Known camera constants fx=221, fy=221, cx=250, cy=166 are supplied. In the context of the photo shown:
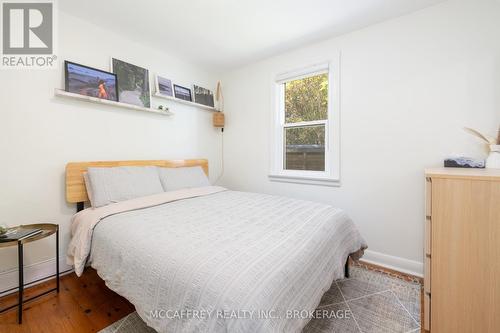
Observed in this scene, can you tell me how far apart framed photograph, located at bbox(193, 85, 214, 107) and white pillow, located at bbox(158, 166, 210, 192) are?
41.0 inches

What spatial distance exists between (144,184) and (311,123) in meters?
2.02

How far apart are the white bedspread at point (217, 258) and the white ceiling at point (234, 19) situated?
1.72 m

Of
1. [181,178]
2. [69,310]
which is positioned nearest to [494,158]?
[181,178]

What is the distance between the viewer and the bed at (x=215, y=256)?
85 cm

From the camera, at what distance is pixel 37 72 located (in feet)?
6.17

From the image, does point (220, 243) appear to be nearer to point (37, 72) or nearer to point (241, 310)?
point (241, 310)

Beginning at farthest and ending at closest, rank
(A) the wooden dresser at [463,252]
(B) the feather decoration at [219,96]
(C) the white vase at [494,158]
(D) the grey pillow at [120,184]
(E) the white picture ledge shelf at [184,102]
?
(B) the feather decoration at [219,96] < (E) the white picture ledge shelf at [184,102] < (D) the grey pillow at [120,184] < (C) the white vase at [494,158] < (A) the wooden dresser at [463,252]

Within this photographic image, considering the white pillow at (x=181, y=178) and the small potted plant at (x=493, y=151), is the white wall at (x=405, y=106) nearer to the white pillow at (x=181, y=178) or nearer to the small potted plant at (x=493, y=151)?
the small potted plant at (x=493, y=151)

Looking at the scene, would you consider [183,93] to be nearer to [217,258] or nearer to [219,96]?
[219,96]

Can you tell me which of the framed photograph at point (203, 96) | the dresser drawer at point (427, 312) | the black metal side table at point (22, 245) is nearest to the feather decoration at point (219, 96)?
the framed photograph at point (203, 96)

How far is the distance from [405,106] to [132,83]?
9.18ft

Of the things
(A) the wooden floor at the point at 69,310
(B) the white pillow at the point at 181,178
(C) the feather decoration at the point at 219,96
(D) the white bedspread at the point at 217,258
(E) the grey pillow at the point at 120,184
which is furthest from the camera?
(C) the feather decoration at the point at 219,96

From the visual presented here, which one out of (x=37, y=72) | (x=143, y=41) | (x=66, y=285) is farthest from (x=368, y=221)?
(x=37, y=72)

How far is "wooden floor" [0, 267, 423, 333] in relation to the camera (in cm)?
141
